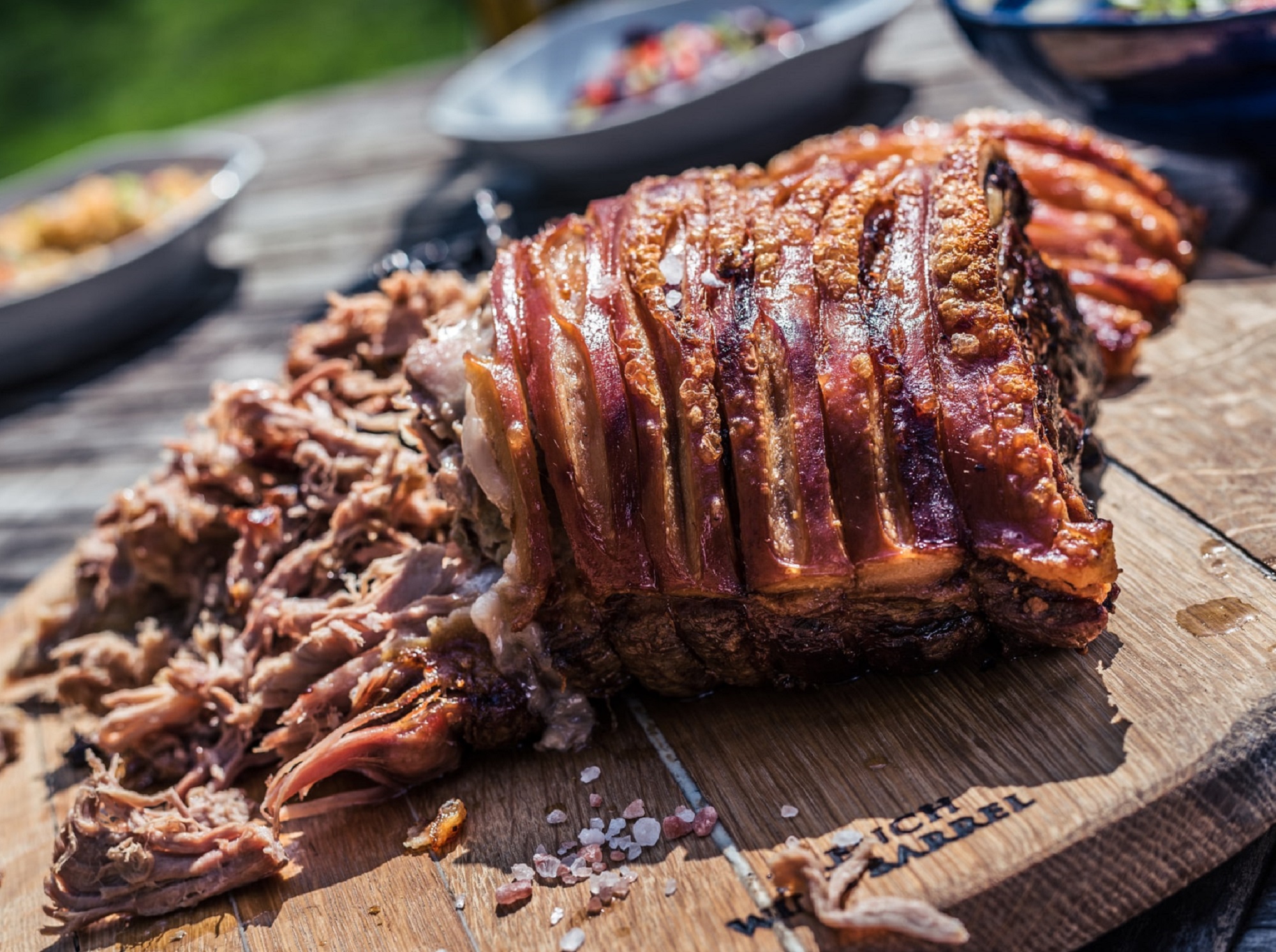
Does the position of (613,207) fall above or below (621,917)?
above

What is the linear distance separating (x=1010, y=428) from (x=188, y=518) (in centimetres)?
279

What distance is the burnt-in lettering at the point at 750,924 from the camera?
250cm

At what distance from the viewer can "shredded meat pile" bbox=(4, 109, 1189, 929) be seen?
2.72 metres

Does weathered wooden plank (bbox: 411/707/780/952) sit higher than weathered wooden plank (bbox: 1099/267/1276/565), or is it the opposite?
weathered wooden plank (bbox: 1099/267/1276/565)

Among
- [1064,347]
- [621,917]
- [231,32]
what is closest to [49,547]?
[621,917]

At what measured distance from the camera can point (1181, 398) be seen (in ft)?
12.1

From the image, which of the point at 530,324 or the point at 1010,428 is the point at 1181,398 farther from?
the point at 530,324

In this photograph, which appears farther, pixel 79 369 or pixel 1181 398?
pixel 79 369

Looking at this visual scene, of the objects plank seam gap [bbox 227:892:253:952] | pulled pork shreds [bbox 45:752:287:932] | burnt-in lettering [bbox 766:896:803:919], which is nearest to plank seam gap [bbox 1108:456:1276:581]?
burnt-in lettering [bbox 766:896:803:919]

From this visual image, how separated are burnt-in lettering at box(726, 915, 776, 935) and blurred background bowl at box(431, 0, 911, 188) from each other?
498cm

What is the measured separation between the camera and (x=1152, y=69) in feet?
14.2

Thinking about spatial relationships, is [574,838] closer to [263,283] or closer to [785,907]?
[785,907]

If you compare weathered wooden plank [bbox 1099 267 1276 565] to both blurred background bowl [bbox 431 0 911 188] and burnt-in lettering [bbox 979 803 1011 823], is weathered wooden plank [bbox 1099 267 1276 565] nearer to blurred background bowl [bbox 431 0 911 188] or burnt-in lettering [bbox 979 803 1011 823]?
burnt-in lettering [bbox 979 803 1011 823]

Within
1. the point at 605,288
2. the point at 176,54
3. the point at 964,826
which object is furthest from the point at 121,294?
the point at 176,54
